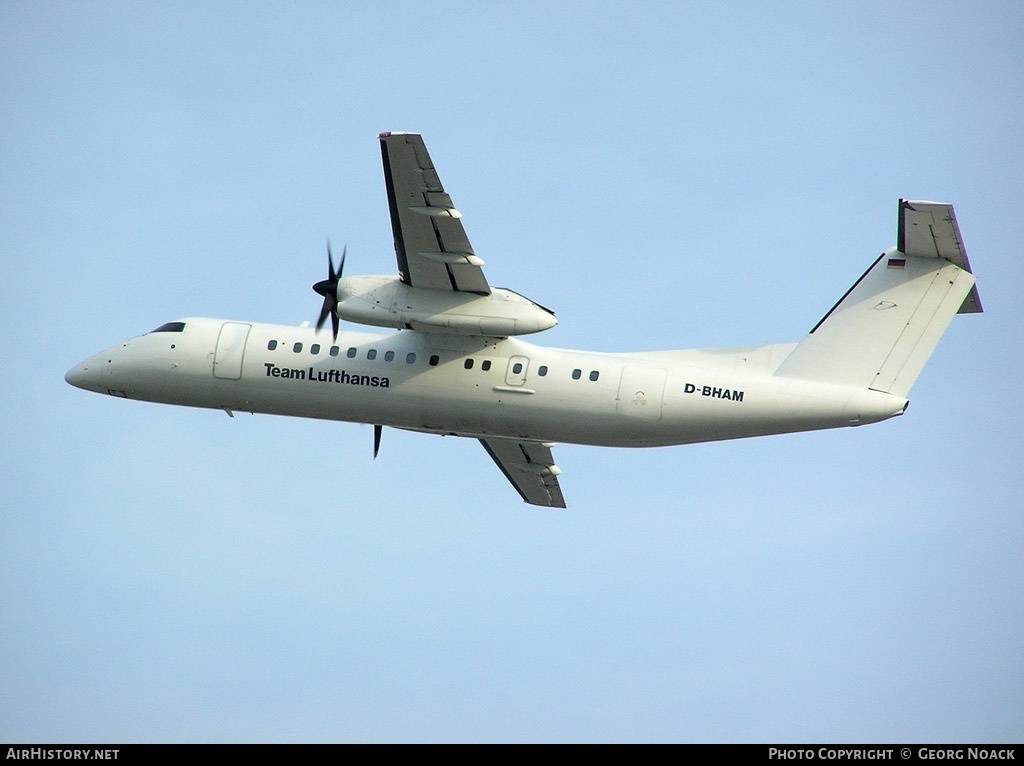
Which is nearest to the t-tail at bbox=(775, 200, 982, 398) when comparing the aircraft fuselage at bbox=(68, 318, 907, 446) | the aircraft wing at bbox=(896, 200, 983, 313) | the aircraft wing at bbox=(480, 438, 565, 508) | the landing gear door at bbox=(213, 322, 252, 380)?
the aircraft wing at bbox=(896, 200, 983, 313)

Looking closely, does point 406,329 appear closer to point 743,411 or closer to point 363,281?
point 363,281

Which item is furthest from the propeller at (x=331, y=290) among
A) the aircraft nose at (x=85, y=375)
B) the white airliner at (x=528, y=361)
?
the aircraft nose at (x=85, y=375)

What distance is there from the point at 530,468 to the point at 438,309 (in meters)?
7.06

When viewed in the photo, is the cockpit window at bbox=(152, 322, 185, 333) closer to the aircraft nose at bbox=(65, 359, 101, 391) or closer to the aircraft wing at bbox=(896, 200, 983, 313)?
the aircraft nose at bbox=(65, 359, 101, 391)

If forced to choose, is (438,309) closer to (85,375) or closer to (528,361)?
(528,361)

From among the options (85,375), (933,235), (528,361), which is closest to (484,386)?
(528,361)

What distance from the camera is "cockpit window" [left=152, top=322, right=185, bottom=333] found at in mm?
29359

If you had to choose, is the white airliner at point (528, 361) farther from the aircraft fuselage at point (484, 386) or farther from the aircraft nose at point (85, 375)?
the aircraft nose at point (85, 375)

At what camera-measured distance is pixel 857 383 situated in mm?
24766

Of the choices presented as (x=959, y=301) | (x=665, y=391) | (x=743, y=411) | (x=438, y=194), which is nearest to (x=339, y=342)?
(x=438, y=194)

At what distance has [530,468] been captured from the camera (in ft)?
103
